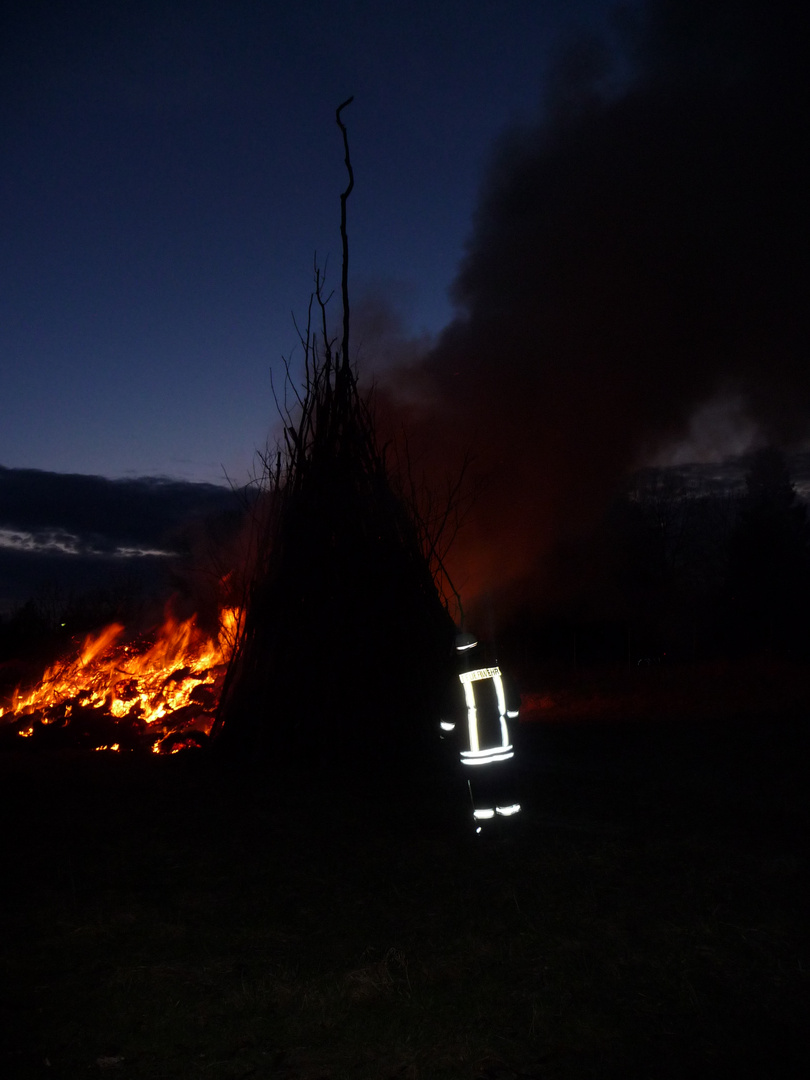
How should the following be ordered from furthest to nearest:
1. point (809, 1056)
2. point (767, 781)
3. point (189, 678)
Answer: point (189, 678) → point (767, 781) → point (809, 1056)

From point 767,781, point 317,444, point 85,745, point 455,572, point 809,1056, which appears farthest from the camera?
point 455,572

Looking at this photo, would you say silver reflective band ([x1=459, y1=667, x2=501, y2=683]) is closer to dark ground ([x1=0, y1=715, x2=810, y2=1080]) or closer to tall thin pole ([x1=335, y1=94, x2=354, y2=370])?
dark ground ([x1=0, y1=715, x2=810, y2=1080])

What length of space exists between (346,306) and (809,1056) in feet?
23.7

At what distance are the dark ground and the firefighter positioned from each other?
0.89 ft

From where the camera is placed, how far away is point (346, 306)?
860 cm

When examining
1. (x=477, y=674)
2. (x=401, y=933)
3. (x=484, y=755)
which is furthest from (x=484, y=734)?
(x=401, y=933)

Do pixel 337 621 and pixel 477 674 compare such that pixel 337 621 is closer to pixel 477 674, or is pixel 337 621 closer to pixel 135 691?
pixel 477 674

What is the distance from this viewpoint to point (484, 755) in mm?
5848

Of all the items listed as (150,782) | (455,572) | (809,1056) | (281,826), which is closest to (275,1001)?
(809,1056)

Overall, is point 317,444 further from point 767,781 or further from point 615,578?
point 615,578

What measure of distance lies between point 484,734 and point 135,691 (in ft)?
19.7

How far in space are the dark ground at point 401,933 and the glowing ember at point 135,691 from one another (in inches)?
99.0

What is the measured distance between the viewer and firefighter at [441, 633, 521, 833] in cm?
585

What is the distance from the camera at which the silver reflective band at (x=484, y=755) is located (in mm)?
5844
